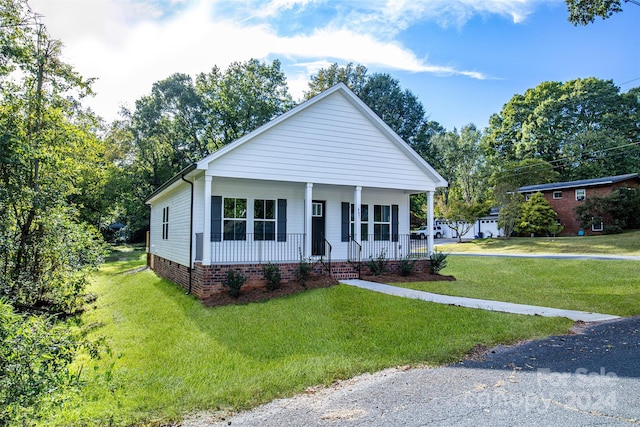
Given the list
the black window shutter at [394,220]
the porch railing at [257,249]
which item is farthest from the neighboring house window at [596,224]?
the porch railing at [257,249]

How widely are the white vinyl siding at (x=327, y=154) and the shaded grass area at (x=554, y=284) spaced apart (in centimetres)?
369

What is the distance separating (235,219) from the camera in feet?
37.6

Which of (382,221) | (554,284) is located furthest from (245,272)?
(554,284)

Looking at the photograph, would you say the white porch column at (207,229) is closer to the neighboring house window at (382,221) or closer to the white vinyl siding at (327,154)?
the white vinyl siding at (327,154)

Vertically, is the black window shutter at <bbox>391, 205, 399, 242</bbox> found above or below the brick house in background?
below

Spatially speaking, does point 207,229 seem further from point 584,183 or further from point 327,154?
point 584,183

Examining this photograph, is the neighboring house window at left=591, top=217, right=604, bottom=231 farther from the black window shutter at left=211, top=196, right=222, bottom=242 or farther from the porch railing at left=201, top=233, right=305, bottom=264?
the black window shutter at left=211, top=196, right=222, bottom=242

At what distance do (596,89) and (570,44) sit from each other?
32.8 meters

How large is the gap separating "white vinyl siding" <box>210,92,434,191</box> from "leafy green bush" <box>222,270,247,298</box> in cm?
268

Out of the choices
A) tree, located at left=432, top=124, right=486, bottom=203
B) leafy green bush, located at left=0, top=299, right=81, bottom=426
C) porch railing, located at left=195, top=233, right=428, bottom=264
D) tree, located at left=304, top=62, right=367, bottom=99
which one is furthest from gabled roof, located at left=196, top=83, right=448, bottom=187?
tree, located at left=432, top=124, right=486, bottom=203

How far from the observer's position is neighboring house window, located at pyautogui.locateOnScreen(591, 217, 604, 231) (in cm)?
2755

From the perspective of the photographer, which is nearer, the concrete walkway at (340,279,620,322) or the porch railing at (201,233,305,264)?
the concrete walkway at (340,279,620,322)

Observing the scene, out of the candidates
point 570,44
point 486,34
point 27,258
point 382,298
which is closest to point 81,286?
point 27,258

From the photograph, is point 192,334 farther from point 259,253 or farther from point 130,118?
point 130,118
